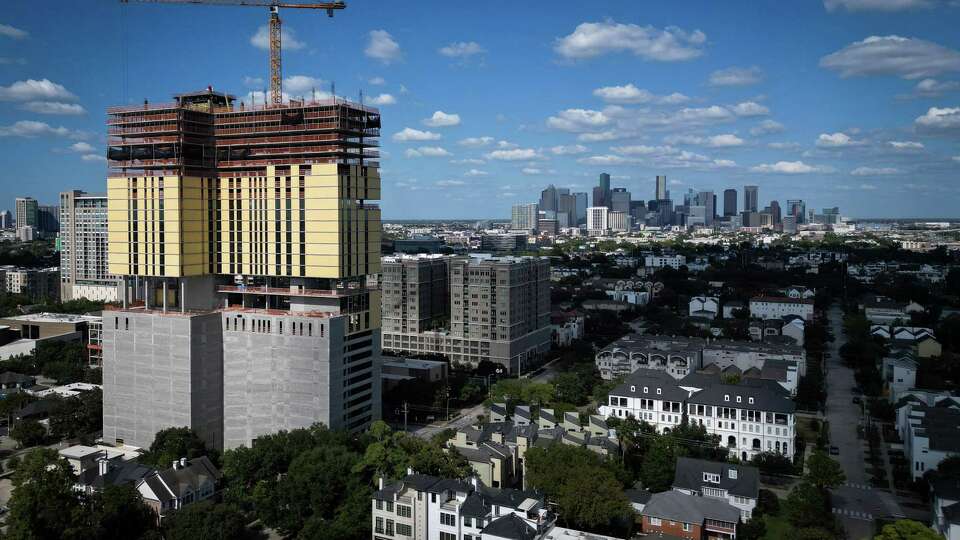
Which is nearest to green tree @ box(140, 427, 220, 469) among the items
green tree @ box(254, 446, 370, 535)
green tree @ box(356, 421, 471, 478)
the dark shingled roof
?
green tree @ box(254, 446, 370, 535)

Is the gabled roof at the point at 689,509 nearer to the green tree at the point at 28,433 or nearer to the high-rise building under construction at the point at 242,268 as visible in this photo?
the high-rise building under construction at the point at 242,268

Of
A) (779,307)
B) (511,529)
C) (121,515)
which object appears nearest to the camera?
(511,529)

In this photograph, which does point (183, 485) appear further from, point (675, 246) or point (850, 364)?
point (675, 246)

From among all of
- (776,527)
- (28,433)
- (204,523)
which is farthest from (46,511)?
(776,527)

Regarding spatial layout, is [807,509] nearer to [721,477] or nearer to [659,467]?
[721,477]

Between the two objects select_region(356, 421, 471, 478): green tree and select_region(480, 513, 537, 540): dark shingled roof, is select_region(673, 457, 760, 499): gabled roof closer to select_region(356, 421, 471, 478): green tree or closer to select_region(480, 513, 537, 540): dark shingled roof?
select_region(480, 513, 537, 540): dark shingled roof
